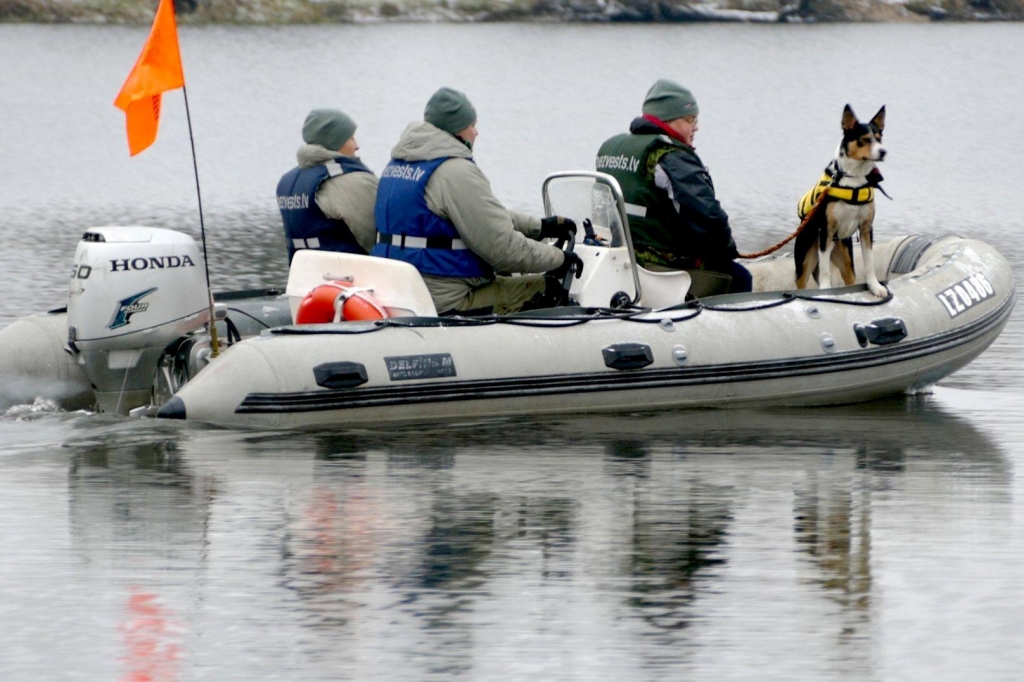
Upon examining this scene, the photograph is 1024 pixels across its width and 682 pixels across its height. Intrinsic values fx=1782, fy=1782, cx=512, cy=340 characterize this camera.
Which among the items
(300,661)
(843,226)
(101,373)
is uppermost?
(843,226)

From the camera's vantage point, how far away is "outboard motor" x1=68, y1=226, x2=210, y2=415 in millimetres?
7316

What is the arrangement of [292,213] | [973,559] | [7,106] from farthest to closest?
[7,106] → [292,213] → [973,559]

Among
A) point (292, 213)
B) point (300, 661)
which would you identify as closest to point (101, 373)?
point (292, 213)

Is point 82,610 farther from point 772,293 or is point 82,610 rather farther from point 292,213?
point 772,293

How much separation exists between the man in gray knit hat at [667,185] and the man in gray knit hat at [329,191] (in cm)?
117

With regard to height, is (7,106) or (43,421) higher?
(7,106)

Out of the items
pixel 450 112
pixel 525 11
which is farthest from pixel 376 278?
pixel 525 11

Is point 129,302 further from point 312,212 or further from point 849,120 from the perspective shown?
point 849,120

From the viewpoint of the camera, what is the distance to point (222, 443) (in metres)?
7.33

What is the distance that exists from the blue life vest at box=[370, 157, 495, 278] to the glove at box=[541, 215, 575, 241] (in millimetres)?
366

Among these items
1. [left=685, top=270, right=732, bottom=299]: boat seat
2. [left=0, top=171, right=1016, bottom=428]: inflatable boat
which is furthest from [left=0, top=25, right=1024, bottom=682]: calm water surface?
[left=685, top=270, right=732, bottom=299]: boat seat

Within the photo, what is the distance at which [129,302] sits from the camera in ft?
24.1

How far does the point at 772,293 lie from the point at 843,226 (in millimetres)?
465

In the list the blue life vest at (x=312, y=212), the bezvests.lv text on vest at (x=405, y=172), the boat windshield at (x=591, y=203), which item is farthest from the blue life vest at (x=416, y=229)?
the boat windshield at (x=591, y=203)
